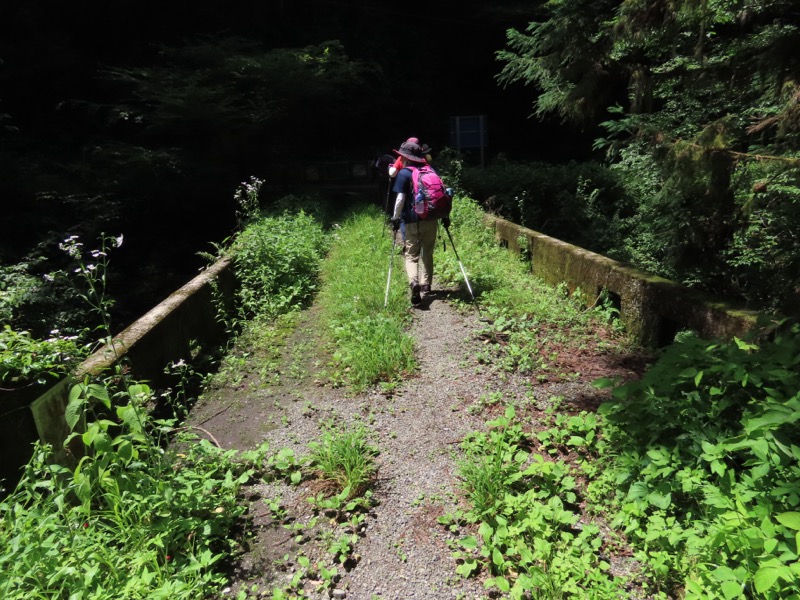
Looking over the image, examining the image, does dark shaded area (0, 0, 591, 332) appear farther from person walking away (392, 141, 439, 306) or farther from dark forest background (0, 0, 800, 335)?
person walking away (392, 141, 439, 306)

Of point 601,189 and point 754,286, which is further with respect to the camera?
point 601,189

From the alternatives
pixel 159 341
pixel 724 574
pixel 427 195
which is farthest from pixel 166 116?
pixel 724 574

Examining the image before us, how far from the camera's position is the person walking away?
18.0ft

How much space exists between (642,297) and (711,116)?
3512 mm

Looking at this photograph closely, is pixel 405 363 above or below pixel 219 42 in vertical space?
below

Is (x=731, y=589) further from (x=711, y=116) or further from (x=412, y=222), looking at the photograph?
(x=711, y=116)

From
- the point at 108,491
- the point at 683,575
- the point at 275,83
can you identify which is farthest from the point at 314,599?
the point at 275,83

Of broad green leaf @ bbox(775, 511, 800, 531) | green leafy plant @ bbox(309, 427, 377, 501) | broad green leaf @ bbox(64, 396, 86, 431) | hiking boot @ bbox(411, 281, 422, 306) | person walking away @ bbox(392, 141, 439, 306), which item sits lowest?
green leafy plant @ bbox(309, 427, 377, 501)

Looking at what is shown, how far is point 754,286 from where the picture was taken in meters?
4.95

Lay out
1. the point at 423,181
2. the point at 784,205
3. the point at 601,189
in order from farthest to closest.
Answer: the point at 601,189 < the point at 423,181 < the point at 784,205

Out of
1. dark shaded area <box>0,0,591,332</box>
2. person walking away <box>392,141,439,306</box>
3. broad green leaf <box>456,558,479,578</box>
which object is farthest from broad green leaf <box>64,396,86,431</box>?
dark shaded area <box>0,0,591,332</box>

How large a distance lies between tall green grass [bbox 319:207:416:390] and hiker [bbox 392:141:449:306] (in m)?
Answer: 0.30

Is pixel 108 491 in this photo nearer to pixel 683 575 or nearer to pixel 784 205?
pixel 683 575

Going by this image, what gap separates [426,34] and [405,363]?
21.2 meters
